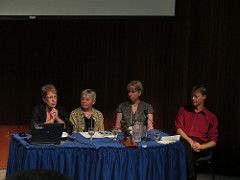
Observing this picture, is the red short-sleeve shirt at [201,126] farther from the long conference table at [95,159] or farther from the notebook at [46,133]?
the notebook at [46,133]

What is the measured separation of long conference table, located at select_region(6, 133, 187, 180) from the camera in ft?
13.4

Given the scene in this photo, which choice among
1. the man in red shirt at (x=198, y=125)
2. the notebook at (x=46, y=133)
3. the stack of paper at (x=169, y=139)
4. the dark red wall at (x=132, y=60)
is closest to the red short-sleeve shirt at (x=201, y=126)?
the man in red shirt at (x=198, y=125)

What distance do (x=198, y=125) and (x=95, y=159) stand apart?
1.70m

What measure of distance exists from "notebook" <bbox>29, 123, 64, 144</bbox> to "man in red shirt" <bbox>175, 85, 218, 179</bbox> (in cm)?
175

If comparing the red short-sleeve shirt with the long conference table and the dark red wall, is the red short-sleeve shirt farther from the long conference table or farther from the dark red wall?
the long conference table

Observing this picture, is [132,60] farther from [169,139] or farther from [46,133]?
[46,133]

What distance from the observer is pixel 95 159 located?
13.6 ft

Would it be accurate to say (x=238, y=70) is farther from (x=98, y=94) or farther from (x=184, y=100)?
(x=98, y=94)

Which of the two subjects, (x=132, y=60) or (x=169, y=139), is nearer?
(x=169, y=139)

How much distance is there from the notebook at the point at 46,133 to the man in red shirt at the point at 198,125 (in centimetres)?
175

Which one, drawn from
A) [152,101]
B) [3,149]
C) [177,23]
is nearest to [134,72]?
[152,101]

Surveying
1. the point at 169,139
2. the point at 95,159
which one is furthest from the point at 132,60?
the point at 95,159

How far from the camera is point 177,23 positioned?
6227mm

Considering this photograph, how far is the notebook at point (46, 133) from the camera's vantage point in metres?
4.07
